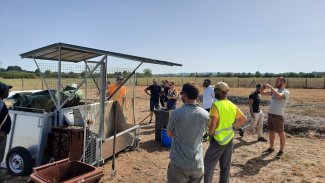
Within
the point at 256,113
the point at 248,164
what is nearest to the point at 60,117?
the point at 248,164

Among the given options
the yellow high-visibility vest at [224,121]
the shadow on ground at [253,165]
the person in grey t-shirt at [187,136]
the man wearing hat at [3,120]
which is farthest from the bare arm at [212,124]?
the man wearing hat at [3,120]

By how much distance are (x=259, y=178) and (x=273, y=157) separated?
1.49 metres

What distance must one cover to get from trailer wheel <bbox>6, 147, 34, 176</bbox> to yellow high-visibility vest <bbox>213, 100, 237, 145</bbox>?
3.29 m

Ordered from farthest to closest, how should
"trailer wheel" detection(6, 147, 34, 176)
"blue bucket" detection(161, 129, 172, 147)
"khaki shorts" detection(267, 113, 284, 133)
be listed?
"blue bucket" detection(161, 129, 172, 147) < "khaki shorts" detection(267, 113, 284, 133) < "trailer wheel" detection(6, 147, 34, 176)

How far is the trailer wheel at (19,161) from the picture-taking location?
530 centimetres

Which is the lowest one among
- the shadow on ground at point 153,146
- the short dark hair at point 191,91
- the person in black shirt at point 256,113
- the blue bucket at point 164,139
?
the shadow on ground at point 153,146

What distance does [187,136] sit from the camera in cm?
330

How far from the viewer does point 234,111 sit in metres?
4.34

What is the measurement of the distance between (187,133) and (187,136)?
4cm

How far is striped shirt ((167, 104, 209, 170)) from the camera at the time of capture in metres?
3.27

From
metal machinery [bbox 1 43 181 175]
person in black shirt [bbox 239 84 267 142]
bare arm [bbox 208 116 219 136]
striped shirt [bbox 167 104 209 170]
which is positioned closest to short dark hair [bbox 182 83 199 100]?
striped shirt [bbox 167 104 209 170]

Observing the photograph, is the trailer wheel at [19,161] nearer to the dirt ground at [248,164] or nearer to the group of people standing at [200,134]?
the dirt ground at [248,164]

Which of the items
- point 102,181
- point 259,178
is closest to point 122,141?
point 102,181

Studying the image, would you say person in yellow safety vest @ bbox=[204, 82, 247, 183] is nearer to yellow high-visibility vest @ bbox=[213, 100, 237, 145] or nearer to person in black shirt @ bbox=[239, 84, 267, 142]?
yellow high-visibility vest @ bbox=[213, 100, 237, 145]
